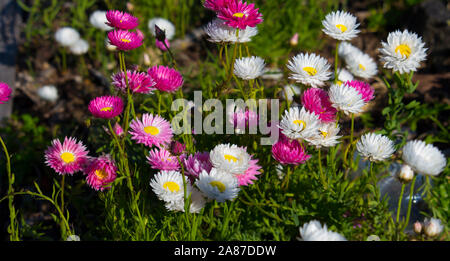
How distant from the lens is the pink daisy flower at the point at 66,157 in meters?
1.79

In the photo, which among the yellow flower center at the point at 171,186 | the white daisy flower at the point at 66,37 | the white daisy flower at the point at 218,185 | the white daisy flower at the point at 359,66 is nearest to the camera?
the white daisy flower at the point at 218,185

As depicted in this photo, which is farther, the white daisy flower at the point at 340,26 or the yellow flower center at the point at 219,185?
the white daisy flower at the point at 340,26

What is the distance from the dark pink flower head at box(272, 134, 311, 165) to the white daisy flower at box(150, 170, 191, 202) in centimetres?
34

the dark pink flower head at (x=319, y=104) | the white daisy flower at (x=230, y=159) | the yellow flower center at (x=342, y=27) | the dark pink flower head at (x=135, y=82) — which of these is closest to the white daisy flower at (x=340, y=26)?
the yellow flower center at (x=342, y=27)

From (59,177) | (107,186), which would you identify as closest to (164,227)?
(107,186)

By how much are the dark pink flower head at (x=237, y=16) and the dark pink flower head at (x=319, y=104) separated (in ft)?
1.13

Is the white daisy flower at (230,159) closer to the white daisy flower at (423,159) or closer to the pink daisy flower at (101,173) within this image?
the pink daisy flower at (101,173)

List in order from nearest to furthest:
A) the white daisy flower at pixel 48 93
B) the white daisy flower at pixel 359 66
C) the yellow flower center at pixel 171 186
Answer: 1. the yellow flower center at pixel 171 186
2. the white daisy flower at pixel 359 66
3. the white daisy flower at pixel 48 93

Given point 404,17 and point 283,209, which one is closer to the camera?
point 283,209

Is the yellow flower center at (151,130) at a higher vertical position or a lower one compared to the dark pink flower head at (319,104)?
lower

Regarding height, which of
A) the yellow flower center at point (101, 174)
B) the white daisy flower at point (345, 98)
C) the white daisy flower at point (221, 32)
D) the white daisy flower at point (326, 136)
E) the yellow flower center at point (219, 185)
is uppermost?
the white daisy flower at point (221, 32)

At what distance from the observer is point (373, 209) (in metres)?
2.03

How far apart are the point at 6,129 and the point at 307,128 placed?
2.16 m

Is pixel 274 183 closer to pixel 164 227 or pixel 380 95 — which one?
pixel 164 227
